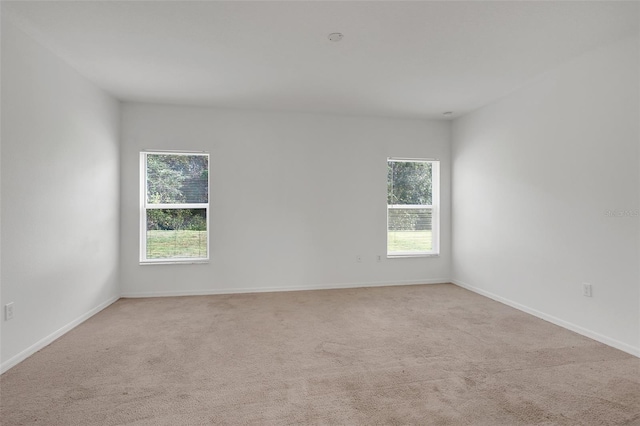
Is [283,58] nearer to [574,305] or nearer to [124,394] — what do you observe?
[124,394]

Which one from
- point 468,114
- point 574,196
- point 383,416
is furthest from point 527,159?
point 383,416

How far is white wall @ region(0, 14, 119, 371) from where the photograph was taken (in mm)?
2508

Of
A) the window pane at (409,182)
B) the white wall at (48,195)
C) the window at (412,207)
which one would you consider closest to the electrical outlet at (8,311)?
the white wall at (48,195)

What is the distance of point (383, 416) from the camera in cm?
187

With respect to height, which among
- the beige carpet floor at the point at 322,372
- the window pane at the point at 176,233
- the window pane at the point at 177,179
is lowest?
the beige carpet floor at the point at 322,372

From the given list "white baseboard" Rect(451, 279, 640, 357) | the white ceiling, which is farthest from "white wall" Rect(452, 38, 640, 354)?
the white ceiling

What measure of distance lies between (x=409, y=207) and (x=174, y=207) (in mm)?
3542

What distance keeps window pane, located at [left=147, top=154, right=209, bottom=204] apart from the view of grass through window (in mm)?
2821

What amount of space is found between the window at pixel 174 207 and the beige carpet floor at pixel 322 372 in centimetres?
103

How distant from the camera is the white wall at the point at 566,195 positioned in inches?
109

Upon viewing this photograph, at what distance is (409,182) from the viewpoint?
208 inches

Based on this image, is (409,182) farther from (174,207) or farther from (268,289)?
(174,207)

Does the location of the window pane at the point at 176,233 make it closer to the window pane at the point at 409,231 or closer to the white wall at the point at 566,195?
the window pane at the point at 409,231

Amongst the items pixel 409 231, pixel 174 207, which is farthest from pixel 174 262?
pixel 409 231
